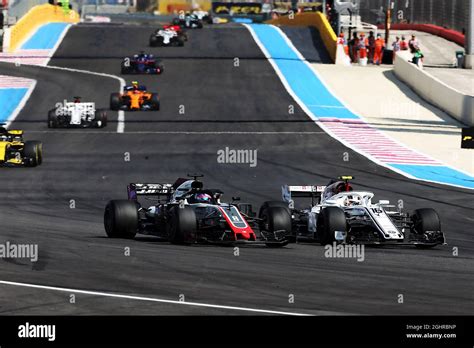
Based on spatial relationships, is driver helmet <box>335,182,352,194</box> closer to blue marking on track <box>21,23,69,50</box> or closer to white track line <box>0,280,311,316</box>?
white track line <box>0,280,311,316</box>

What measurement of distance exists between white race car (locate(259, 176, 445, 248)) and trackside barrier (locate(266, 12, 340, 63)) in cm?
4100

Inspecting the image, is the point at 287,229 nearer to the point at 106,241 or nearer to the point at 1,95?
the point at 106,241

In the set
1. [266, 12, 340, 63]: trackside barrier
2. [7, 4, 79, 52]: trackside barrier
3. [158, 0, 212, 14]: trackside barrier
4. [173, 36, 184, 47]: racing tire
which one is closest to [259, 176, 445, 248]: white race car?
[266, 12, 340, 63]: trackside barrier

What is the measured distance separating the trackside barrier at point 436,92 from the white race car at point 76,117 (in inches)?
544

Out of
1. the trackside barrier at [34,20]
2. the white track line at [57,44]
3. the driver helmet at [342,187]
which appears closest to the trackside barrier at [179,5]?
the trackside barrier at [34,20]

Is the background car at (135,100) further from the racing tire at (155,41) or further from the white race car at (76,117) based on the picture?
the racing tire at (155,41)

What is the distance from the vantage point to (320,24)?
6975 cm

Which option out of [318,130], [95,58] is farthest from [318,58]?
[318,130]

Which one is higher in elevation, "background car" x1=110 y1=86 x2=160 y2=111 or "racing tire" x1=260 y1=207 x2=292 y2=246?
"racing tire" x1=260 y1=207 x2=292 y2=246

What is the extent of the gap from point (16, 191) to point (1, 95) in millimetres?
21317

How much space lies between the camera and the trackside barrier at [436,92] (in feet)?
157

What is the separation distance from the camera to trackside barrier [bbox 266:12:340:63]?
211 ft

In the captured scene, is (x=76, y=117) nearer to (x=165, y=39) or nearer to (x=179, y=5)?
(x=165, y=39)

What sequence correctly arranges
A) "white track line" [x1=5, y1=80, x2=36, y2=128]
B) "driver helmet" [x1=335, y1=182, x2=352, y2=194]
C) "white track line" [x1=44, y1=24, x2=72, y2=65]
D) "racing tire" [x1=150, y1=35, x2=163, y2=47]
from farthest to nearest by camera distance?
A: "racing tire" [x1=150, y1=35, x2=163, y2=47] < "white track line" [x1=44, y1=24, x2=72, y2=65] < "white track line" [x1=5, y1=80, x2=36, y2=128] < "driver helmet" [x1=335, y1=182, x2=352, y2=194]
